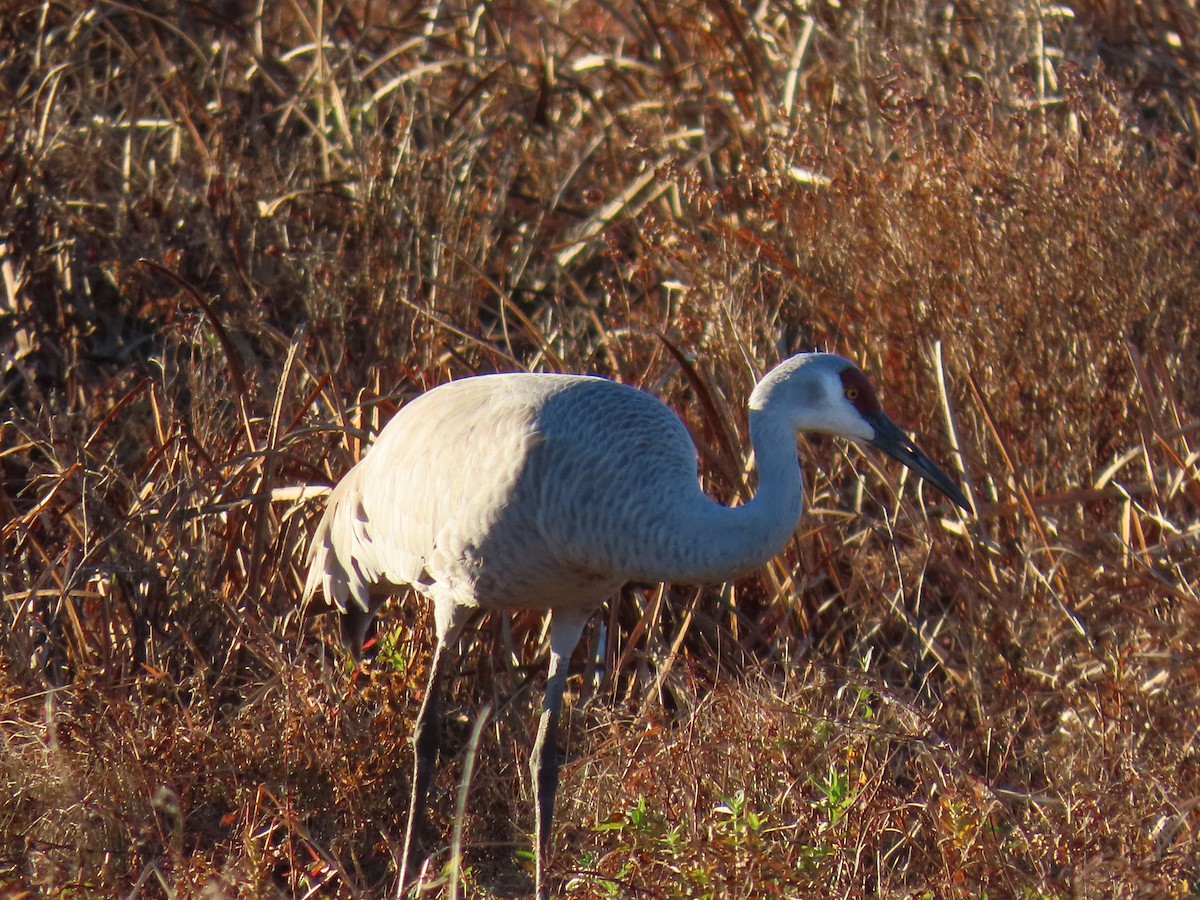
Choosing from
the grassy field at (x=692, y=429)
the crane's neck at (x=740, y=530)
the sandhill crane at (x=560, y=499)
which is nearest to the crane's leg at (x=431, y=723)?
the sandhill crane at (x=560, y=499)

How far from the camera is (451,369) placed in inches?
186

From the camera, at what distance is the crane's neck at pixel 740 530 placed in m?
3.21

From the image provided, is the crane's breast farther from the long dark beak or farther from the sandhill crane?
the long dark beak

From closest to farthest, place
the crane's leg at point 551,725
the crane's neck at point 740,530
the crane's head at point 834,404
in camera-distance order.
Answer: the crane's neck at point 740,530 < the crane's head at point 834,404 < the crane's leg at point 551,725

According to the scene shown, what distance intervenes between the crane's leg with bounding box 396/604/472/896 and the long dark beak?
102 cm

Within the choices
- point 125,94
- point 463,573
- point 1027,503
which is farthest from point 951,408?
point 125,94

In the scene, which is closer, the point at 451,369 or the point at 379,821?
the point at 379,821

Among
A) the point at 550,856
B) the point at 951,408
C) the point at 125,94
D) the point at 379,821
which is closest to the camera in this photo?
the point at 550,856

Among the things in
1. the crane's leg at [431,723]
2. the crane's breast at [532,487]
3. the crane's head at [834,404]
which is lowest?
the crane's leg at [431,723]

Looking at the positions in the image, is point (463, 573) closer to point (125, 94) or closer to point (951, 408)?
point (951, 408)

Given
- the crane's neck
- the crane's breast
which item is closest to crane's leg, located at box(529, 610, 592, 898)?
the crane's breast

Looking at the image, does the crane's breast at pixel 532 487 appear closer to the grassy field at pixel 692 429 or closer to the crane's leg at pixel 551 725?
the crane's leg at pixel 551 725

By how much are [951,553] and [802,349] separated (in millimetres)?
911

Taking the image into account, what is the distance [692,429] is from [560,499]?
3.88 ft
